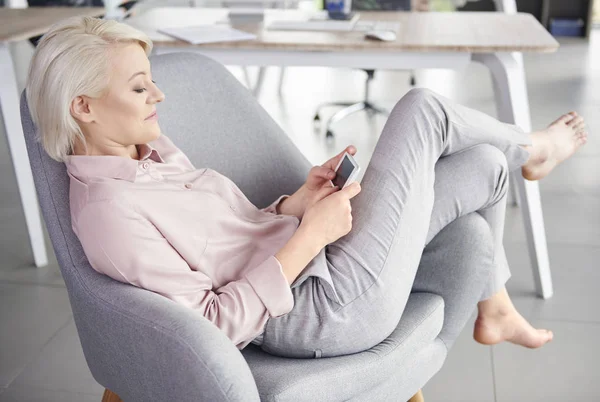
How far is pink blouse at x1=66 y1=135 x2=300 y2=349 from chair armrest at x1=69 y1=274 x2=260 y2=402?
56 mm

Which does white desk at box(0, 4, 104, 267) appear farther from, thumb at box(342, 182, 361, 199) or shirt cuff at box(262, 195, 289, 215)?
thumb at box(342, 182, 361, 199)

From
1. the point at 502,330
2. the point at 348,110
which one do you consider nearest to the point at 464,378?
the point at 502,330

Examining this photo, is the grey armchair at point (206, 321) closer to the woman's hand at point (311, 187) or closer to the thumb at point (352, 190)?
the woman's hand at point (311, 187)

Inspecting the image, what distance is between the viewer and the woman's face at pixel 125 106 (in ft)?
4.62

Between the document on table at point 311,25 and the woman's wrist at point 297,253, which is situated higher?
the document on table at point 311,25

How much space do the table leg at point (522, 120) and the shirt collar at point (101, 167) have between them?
1.32 metres

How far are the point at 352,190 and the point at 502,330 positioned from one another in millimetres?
631

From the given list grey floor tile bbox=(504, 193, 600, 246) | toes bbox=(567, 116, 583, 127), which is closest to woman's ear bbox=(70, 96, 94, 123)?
toes bbox=(567, 116, 583, 127)

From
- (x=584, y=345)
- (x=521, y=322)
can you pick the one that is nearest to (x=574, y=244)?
(x=584, y=345)

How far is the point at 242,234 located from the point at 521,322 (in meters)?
0.79

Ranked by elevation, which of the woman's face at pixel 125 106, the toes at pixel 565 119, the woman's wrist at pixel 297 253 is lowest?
the toes at pixel 565 119

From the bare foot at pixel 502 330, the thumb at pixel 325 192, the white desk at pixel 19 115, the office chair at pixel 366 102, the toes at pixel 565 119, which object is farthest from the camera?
the office chair at pixel 366 102

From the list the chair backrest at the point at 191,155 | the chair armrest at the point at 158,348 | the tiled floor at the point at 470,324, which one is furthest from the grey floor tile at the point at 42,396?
the chair armrest at the point at 158,348

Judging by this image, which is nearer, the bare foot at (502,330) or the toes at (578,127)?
the bare foot at (502,330)
